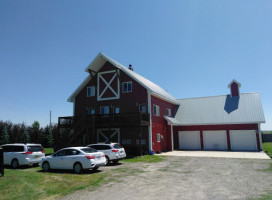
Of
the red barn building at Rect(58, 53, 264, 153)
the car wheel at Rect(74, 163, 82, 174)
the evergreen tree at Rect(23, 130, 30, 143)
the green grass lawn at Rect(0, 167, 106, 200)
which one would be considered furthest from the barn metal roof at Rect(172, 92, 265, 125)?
the evergreen tree at Rect(23, 130, 30, 143)

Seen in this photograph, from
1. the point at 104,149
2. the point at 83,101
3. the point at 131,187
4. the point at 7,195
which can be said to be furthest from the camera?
the point at 83,101

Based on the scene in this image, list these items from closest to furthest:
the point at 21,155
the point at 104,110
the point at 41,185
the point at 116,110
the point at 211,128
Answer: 1. the point at 41,185
2. the point at 21,155
3. the point at 116,110
4. the point at 104,110
5. the point at 211,128

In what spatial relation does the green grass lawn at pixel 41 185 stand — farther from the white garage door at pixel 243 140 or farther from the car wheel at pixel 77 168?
the white garage door at pixel 243 140

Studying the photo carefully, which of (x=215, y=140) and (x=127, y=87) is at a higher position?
(x=127, y=87)

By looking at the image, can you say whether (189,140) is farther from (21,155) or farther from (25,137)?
(25,137)

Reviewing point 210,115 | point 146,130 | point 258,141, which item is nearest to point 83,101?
point 146,130

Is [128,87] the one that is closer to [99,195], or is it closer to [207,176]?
[207,176]

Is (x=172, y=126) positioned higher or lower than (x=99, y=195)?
higher

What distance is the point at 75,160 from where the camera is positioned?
1288 cm

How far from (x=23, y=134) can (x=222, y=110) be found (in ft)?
110

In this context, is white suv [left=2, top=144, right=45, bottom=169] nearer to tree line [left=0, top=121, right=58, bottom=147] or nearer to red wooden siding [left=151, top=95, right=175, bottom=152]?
red wooden siding [left=151, top=95, right=175, bottom=152]

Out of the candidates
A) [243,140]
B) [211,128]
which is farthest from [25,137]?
A: [243,140]

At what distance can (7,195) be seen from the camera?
26.3 ft

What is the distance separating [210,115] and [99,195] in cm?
2405
